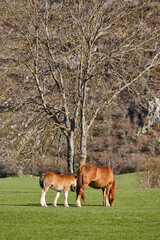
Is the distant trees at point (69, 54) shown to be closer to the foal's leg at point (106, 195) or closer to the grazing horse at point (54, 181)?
the foal's leg at point (106, 195)

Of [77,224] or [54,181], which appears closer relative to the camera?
[77,224]

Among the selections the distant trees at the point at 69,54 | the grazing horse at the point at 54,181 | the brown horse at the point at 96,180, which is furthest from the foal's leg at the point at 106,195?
the distant trees at the point at 69,54

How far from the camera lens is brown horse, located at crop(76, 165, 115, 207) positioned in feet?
46.6

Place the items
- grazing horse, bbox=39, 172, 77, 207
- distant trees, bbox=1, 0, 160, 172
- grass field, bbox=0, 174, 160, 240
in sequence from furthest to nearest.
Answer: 1. distant trees, bbox=1, 0, 160, 172
2. grazing horse, bbox=39, 172, 77, 207
3. grass field, bbox=0, 174, 160, 240

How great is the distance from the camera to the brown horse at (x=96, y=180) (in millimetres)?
14211

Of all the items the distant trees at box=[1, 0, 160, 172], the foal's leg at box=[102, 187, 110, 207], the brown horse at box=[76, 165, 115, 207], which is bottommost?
the foal's leg at box=[102, 187, 110, 207]

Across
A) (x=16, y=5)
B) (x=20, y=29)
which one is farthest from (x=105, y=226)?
(x=16, y=5)

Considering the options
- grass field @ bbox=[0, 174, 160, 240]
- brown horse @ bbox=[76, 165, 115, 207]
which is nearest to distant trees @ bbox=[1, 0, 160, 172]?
brown horse @ bbox=[76, 165, 115, 207]

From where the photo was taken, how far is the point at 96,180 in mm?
14484

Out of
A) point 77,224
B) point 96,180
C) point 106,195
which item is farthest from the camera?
point 106,195

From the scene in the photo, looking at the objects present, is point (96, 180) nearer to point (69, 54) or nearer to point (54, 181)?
point (54, 181)

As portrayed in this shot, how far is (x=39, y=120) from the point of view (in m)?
22.8

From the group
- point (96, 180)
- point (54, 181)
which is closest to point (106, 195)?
point (96, 180)

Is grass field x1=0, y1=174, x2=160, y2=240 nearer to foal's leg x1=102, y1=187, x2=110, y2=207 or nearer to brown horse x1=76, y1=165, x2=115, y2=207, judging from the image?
brown horse x1=76, y1=165, x2=115, y2=207
